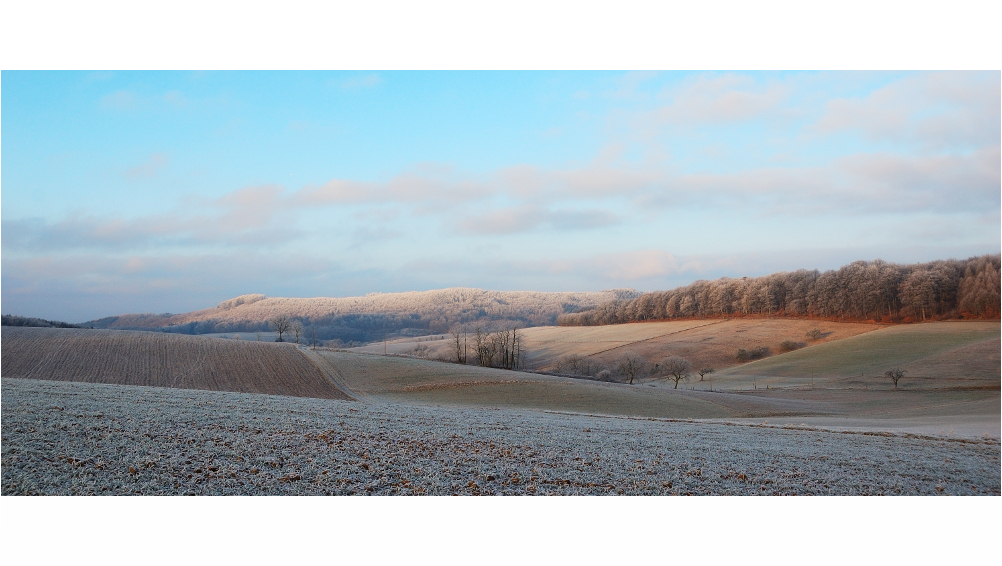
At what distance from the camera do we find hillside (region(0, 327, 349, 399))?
32.4m

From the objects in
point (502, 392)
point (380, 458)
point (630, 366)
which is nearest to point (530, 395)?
point (502, 392)

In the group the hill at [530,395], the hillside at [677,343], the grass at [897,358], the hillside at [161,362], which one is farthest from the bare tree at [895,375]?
the hillside at [161,362]

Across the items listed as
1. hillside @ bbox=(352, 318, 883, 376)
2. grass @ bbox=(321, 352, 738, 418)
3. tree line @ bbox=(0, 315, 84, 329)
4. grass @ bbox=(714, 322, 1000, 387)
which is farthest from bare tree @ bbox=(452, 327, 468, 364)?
tree line @ bbox=(0, 315, 84, 329)

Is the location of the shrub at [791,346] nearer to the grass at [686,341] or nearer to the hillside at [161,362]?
the grass at [686,341]

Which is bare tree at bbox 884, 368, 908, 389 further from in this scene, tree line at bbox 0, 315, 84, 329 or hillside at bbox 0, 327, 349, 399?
tree line at bbox 0, 315, 84, 329

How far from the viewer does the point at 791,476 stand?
10227 mm

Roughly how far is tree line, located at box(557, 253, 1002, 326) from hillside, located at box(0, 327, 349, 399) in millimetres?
66028

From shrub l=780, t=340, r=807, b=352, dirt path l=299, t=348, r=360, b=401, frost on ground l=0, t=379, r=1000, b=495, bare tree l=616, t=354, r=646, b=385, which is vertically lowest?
bare tree l=616, t=354, r=646, b=385

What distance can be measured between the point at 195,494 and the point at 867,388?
52.2 m

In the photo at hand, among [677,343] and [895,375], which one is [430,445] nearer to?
[895,375]

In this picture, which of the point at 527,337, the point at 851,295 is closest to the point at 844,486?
the point at 851,295

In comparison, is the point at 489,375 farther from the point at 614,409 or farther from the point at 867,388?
the point at 867,388

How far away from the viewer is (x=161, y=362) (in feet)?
122

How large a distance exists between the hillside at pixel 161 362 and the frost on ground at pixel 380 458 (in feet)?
64.1
